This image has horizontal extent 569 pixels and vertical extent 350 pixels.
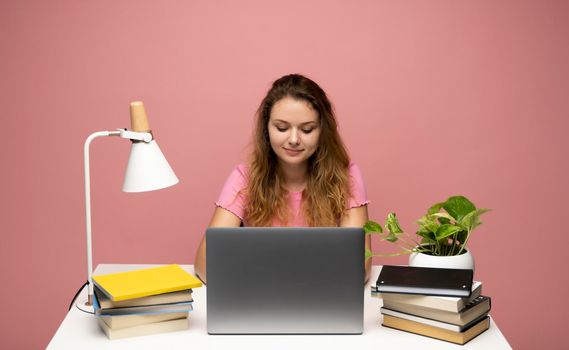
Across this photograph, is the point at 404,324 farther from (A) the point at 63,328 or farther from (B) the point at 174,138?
(B) the point at 174,138

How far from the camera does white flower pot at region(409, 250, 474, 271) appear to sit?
2098mm

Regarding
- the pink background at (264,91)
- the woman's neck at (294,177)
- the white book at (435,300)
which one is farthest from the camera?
the pink background at (264,91)

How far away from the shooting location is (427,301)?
195 centimetres

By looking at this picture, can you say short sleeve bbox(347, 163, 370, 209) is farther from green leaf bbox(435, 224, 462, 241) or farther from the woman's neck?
green leaf bbox(435, 224, 462, 241)

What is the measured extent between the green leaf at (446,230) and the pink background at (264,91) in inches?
58.2

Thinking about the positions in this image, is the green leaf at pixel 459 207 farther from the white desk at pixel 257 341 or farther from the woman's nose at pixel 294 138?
the woman's nose at pixel 294 138

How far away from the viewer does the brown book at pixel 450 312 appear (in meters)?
1.92

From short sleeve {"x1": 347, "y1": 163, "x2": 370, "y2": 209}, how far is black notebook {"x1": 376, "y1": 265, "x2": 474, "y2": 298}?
698 millimetres

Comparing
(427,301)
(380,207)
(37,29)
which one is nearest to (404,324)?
(427,301)

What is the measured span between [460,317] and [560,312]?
2.04 m

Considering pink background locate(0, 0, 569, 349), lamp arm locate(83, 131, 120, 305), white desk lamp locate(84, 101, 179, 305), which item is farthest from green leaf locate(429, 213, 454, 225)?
pink background locate(0, 0, 569, 349)

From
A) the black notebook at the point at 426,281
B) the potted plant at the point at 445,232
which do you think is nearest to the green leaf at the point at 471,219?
the potted plant at the point at 445,232

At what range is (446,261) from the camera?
2.10 metres

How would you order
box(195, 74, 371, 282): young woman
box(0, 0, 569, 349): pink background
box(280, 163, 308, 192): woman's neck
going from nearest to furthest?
box(195, 74, 371, 282): young woman → box(280, 163, 308, 192): woman's neck → box(0, 0, 569, 349): pink background
